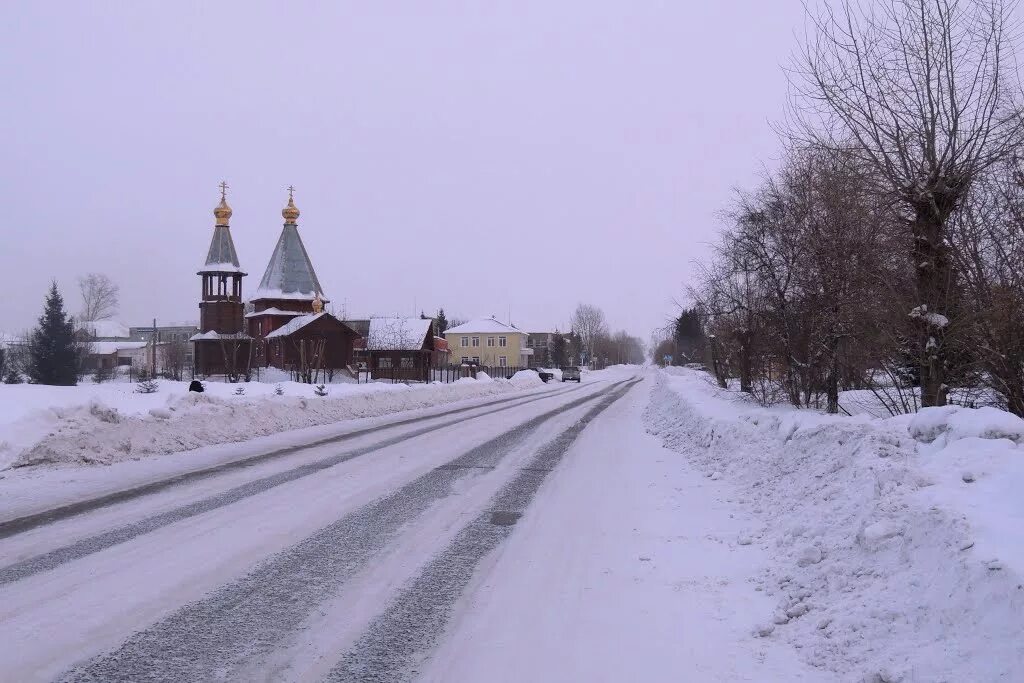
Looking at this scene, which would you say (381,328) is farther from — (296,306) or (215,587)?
(215,587)

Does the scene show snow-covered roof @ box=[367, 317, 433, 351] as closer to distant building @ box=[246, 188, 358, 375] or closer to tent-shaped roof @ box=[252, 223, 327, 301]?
distant building @ box=[246, 188, 358, 375]

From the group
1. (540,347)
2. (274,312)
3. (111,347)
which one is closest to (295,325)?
(274,312)

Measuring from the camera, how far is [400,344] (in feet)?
220

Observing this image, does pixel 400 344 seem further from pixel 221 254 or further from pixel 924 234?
pixel 924 234

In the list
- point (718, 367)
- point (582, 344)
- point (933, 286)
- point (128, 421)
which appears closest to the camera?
point (933, 286)

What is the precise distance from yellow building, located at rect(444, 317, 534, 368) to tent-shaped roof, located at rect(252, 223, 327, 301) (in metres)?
46.2

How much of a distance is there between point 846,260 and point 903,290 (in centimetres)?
187

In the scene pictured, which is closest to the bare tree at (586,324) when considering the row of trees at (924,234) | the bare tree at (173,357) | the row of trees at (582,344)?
the row of trees at (582,344)

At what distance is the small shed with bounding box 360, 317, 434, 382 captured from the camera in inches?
2635

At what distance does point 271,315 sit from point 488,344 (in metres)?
51.8

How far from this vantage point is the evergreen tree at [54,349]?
52156 millimetres

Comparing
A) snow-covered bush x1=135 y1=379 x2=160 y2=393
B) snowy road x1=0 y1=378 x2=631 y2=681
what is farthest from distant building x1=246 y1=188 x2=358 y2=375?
snowy road x1=0 y1=378 x2=631 y2=681

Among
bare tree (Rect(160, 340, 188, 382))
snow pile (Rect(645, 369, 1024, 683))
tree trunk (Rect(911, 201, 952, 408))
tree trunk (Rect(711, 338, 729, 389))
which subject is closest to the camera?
snow pile (Rect(645, 369, 1024, 683))

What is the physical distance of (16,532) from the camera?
7066mm
